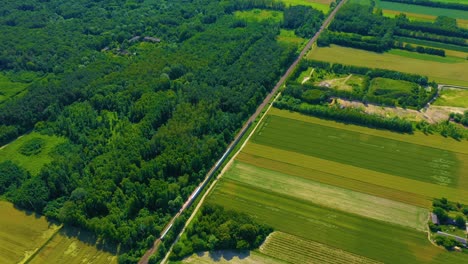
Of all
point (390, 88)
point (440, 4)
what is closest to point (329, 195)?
point (390, 88)

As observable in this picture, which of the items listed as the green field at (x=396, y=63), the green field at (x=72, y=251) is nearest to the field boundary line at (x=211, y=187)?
the green field at (x=72, y=251)

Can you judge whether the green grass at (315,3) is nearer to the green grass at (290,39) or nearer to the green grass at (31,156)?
the green grass at (290,39)

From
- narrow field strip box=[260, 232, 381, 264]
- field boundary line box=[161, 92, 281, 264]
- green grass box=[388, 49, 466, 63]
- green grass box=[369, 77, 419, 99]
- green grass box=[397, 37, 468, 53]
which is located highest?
green grass box=[397, 37, 468, 53]

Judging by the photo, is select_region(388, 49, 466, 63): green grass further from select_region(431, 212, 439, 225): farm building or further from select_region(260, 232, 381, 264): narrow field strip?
select_region(260, 232, 381, 264): narrow field strip

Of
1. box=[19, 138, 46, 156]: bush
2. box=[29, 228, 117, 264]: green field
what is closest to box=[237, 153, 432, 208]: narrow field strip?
box=[29, 228, 117, 264]: green field

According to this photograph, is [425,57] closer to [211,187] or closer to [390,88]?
[390,88]

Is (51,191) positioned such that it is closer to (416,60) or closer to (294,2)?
(416,60)

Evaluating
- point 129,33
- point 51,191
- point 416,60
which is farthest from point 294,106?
point 129,33
